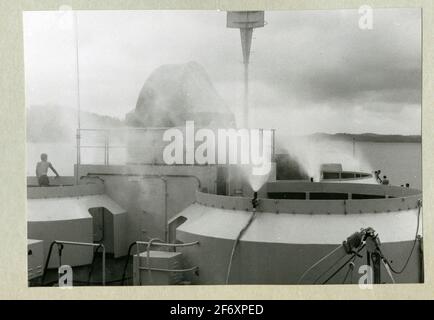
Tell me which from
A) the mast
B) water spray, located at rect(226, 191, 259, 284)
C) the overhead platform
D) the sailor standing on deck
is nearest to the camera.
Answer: water spray, located at rect(226, 191, 259, 284)

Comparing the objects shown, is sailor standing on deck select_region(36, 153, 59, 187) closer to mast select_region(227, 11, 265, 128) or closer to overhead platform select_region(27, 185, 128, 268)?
overhead platform select_region(27, 185, 128, 268)

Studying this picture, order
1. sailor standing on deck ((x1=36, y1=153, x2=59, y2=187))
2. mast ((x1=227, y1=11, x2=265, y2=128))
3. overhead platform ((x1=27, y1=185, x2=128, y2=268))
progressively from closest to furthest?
1. mast ((x1=227, y1=11, x2=265, y2=128))
2. overhead platform ((x1=27, y1=185, x2=128, y2=268))
3. sailor standing on deck ((x1=36, y1=153, x2=59, y2=187))

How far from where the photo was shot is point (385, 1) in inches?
211

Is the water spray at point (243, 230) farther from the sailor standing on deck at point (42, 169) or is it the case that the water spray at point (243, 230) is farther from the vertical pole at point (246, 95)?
the sailor standing on deck at point (42, 169)

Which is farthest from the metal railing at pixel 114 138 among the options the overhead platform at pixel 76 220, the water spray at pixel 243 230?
the water spray at pixel 243 230

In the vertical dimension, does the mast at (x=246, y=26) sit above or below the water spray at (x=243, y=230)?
above

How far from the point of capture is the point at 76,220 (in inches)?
373

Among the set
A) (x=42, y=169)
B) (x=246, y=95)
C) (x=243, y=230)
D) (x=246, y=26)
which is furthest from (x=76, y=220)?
(x=246, y=26)

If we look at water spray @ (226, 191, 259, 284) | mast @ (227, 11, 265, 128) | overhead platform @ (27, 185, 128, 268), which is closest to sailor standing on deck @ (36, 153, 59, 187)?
overhead platform @ (27, 185, 128, 268)

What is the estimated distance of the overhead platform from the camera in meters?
9.06

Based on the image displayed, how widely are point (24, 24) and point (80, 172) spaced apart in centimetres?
658

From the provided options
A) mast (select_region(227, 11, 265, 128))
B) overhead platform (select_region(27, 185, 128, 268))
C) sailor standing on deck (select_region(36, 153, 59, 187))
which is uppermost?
mast (select_region(227, 11, 265, 128))

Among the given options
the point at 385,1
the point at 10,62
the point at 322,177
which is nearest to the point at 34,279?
the point at 10,62

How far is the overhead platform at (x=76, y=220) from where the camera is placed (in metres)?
9.06
